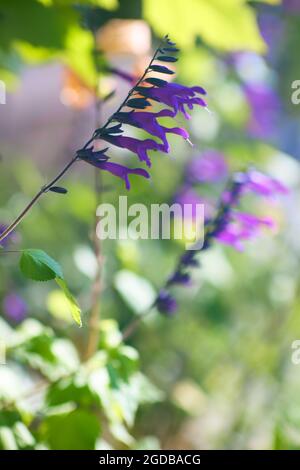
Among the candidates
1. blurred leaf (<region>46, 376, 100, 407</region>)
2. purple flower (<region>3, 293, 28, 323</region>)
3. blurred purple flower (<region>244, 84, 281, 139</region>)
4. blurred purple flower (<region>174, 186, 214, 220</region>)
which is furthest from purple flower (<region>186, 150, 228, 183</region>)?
blurred leaf (<region>46, 376, 100, 407</region>)

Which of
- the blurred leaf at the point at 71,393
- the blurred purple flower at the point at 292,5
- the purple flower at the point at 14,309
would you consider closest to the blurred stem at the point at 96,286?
the blurred leaf at the point at 71,393

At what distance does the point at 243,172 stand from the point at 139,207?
43cm

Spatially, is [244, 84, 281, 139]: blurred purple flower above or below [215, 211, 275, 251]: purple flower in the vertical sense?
above

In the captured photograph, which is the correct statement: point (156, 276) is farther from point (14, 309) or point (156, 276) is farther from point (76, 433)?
point (76, 433)

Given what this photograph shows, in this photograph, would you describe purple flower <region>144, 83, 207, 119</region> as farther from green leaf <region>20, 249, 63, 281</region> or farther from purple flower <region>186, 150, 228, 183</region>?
purple flower <region>186, 150, 228, 183</region>

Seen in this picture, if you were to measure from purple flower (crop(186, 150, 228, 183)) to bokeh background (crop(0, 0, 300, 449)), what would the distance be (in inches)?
1.4

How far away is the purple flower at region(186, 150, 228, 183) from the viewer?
1.23 m

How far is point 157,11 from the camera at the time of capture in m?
0.79

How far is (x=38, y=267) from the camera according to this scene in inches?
18.4

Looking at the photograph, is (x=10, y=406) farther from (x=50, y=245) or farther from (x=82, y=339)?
(x=50, y=245)

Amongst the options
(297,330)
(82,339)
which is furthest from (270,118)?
(82,339)
